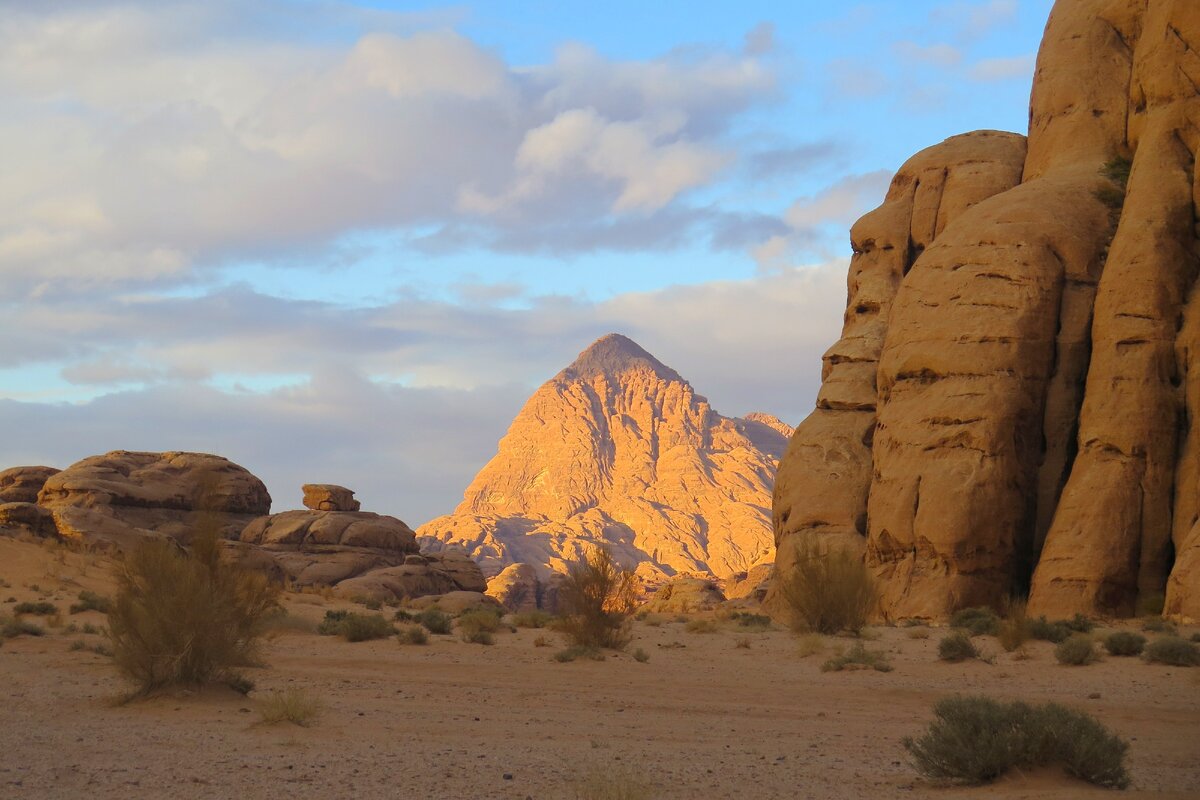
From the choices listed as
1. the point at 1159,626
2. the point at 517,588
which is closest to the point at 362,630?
the point at 1159,626

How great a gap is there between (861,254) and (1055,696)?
28.7m

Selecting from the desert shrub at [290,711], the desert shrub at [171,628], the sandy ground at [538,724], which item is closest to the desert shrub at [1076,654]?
the sandy ground at [538,724]

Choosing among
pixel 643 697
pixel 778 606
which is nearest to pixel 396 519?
pixel 778 606

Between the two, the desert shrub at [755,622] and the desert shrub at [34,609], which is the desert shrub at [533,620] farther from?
the desert shrub at [34,609]

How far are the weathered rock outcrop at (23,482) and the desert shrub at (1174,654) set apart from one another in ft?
142

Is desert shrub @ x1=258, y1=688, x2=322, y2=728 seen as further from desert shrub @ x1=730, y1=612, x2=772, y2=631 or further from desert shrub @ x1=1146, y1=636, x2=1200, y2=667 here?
desert shrub @ x1=730, y1=612, x2=772, y2=631

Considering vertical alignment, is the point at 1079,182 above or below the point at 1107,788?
above

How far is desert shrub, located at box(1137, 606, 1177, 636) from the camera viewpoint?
2355 cm

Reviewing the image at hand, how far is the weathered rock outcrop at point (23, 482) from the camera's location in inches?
1921

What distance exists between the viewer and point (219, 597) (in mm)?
15141

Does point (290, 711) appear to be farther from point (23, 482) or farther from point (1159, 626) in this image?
point (23, 482)

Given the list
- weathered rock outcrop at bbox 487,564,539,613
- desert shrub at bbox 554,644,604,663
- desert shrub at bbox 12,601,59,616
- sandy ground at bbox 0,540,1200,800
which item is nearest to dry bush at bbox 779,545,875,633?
sandy ground at bbox 0,540,1200,800

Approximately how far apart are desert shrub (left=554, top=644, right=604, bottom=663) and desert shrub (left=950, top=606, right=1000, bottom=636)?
8490 millimetres

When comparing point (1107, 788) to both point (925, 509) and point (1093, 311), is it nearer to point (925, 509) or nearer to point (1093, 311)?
point (925, 509)
